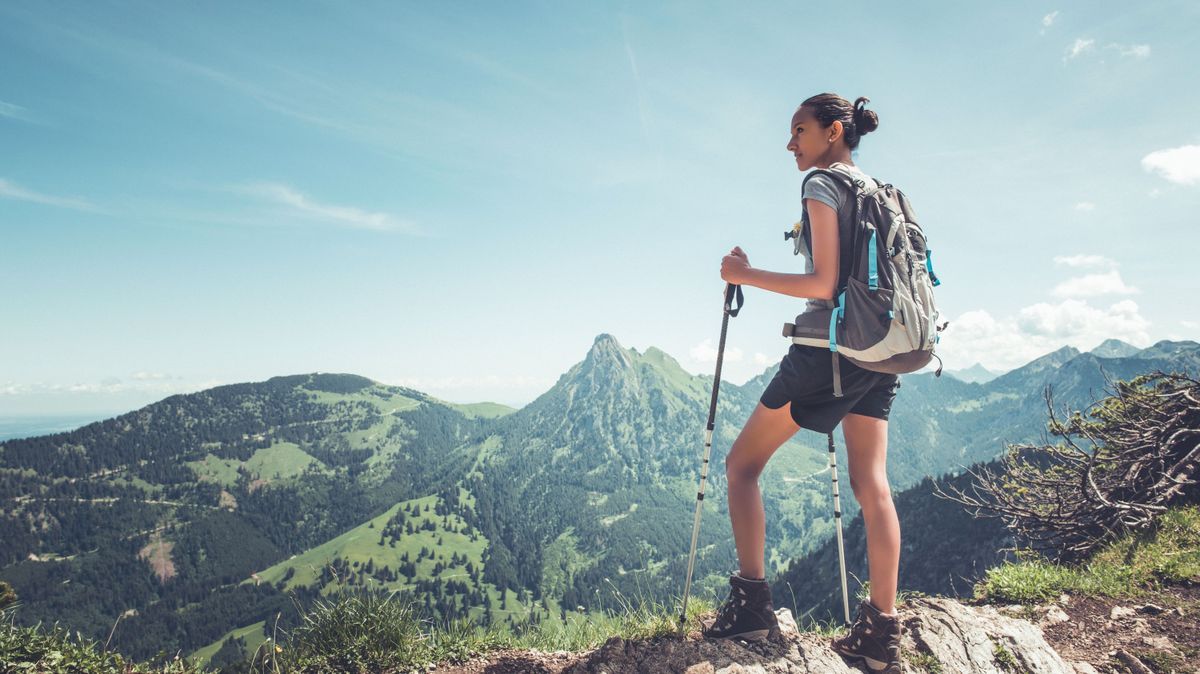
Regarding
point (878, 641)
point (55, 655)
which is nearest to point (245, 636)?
point (55, 655)

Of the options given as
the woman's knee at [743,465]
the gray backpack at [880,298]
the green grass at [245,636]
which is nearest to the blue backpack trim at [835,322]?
the gray backpack at [880,298]

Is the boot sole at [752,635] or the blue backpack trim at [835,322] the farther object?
the boot sole at [752,635]

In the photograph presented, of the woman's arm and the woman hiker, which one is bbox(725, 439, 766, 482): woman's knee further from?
the woman's arm

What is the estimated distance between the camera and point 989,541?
120 m

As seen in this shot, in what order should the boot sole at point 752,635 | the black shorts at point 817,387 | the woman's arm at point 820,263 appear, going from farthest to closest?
the boot sole at point 752,635 < the black shorts at point 817,387 < the woman's arm at point 820,263

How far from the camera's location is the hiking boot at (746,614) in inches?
→ 167

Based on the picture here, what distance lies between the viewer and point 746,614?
4.26 metres

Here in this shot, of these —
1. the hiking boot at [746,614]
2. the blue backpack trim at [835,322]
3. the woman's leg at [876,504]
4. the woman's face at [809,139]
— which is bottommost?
the hiking boot at [746,614]

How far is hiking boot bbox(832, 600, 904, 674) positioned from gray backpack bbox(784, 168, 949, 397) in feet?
5.90

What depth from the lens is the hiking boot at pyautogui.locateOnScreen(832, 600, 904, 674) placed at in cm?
401

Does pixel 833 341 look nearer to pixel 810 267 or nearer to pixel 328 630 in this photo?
pixel 810 267

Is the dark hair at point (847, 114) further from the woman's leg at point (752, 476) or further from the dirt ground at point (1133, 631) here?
the dirt ground at point (1133, 631)

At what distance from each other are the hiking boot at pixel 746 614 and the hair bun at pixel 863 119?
3.50m

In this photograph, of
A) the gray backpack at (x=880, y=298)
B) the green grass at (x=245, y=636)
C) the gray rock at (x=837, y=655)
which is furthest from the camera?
the green grass at (x=245, y=636)
